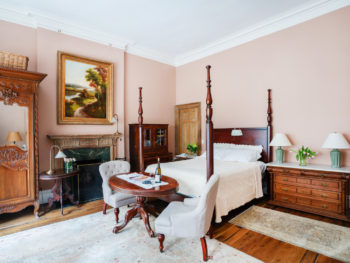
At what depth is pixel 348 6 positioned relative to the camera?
353 cm

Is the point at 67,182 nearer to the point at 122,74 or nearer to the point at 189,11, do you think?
the point at 122,74

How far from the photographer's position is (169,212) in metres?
2.42

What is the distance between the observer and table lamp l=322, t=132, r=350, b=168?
3.27 metres

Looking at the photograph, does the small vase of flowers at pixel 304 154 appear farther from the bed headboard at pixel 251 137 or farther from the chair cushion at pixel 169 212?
the chair cushion at pixel 169 212

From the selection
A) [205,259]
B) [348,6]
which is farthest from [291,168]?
[348,6]

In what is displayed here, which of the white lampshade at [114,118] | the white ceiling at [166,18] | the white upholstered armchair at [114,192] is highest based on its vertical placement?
the white ceiling at [166,18]

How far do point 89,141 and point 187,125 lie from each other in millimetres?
2925

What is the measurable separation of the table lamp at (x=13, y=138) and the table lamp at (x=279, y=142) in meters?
4.65

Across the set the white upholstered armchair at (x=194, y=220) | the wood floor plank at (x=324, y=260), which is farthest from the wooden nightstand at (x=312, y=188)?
the white upholstered armchair at (x=194, y=220)

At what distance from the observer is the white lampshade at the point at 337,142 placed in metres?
3.25

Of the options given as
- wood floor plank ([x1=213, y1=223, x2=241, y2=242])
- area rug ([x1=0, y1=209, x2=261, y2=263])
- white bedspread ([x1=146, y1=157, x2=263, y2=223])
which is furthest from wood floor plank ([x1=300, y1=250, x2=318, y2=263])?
white bedspread ([x1=146, y1=157, x2=263, y2=223])

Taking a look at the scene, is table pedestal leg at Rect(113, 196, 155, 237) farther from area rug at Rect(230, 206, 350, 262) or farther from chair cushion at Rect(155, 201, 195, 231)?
area rug at Rect(230, 206, 350, 262)

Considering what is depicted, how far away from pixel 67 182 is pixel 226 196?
10.6 feet

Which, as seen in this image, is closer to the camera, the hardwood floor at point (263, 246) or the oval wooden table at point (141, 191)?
the hardwood floor at point (263, 246)
